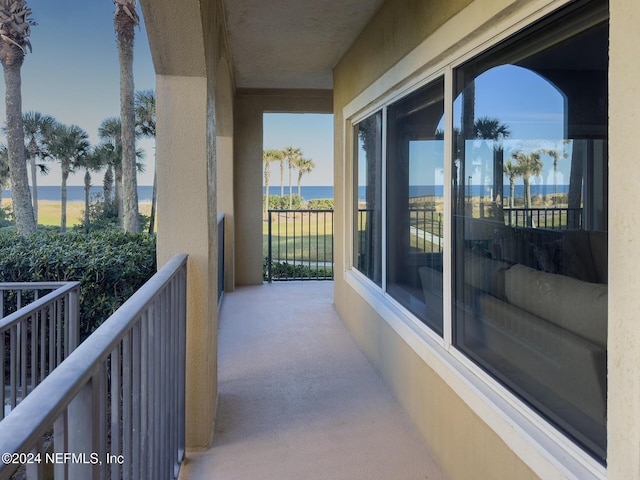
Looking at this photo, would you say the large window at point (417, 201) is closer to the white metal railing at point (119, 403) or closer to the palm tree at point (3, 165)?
the white metal railing at point (119, 403)

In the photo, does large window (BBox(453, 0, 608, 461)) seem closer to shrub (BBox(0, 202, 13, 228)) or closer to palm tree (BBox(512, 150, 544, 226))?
palm tree (BBox(512, 150, 544, 226))

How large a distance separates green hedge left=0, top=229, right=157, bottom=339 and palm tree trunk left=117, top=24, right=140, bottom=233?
6197 millimetres

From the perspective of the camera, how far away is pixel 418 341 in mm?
2660

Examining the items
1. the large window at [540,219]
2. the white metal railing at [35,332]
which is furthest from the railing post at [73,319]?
the large window at [540,219]

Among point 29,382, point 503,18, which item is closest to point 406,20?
point 503,18

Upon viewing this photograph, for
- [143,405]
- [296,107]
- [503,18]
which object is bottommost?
[143,405]

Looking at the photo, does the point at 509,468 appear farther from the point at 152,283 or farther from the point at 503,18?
the point at 503,18

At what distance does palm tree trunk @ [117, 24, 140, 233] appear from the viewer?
10883 mm

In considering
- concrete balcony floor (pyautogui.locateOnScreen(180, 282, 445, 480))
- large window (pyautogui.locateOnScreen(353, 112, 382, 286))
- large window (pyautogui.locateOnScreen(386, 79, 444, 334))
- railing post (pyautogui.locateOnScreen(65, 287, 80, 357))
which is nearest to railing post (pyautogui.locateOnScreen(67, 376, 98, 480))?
concrete balcony floor (pyautogui.locateOnScreen(180, 282, 445, 480))

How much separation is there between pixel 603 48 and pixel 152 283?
1.57m

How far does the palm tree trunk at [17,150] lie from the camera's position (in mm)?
10031

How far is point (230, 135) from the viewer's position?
6430 millimetres

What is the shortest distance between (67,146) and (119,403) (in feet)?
59.7

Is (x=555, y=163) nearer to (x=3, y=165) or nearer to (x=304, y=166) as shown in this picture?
(x=3, y=165)
